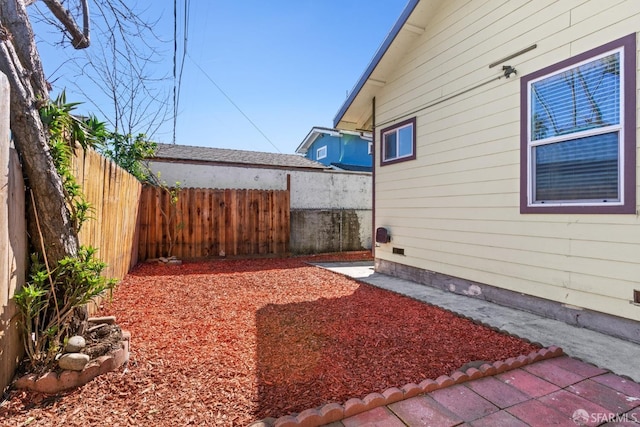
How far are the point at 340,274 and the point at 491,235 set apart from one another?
9.36ft

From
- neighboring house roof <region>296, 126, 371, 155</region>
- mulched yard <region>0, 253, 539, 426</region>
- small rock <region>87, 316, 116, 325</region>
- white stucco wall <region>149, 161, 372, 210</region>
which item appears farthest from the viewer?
neighboring house roof <region>296, 126, 371, 155</region>

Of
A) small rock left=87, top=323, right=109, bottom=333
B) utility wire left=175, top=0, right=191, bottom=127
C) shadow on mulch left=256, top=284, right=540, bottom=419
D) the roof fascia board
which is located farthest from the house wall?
small rock left=87, top=323, right=109, bottom=333

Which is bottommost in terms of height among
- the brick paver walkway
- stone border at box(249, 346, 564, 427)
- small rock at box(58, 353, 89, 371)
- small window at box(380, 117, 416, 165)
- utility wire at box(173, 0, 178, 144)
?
the brick paver walkway

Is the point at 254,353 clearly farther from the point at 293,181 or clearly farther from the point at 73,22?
the point at 293,181

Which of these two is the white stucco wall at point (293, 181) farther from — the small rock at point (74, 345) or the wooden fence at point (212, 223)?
the small rock at point (74, 345)

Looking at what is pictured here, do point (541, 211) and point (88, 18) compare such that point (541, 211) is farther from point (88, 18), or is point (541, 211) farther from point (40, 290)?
point (88, 18)

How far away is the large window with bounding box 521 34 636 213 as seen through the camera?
9.31 feet

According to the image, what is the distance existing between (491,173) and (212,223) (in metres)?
6.06

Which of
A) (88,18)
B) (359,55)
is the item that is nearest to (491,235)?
(88,18)

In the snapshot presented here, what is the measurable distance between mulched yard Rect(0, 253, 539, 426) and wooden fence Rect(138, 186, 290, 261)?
2.60 meters

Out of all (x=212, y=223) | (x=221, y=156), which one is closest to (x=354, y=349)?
(x=212, y=223)

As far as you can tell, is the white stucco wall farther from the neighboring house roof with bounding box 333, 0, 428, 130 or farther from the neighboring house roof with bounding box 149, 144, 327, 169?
the neighboring house roof with bounding box 333, 0, 428, 130

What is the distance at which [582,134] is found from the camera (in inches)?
124

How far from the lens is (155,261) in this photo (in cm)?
680
